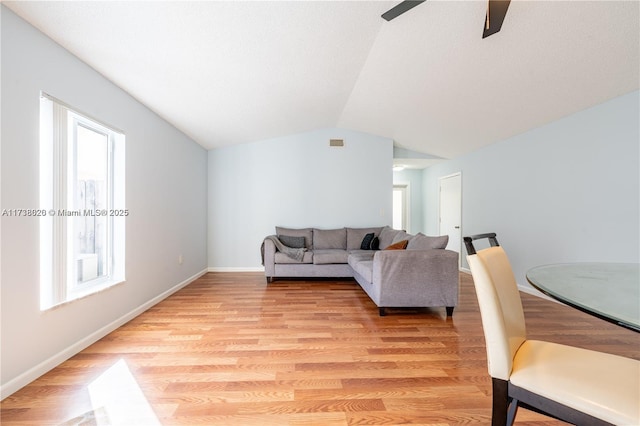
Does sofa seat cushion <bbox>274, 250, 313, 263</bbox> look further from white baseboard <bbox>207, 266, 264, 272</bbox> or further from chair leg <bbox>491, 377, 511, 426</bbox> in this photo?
chair leg <bbox>491, 377, 511, 426</bbox>

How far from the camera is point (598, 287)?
46.3 inches

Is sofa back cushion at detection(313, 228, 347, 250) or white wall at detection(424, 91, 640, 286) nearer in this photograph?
white wall at detection(424, 91, 640, 286)

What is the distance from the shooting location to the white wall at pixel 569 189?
2.67 metres

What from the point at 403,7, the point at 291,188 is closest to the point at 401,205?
the point at 291,188

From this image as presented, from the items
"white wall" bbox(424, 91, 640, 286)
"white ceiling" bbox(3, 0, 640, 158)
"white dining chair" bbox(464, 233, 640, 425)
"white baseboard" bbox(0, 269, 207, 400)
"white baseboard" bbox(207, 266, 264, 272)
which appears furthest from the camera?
"white baseboard" bbox(207, 266, 264, 272)

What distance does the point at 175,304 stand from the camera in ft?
10.8

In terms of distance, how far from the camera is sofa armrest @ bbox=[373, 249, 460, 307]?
9.51 feet

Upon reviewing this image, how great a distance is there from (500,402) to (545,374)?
7.2 inches

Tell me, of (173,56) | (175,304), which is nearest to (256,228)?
(175,304)

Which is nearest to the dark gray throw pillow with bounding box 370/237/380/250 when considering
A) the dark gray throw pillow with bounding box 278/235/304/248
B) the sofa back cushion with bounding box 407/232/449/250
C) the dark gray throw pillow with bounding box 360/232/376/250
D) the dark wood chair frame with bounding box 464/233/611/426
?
the dark gray throw pillow with bounding box 360/232/376/250

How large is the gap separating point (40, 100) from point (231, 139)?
301 cm

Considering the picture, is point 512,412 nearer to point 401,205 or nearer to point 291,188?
point 291,188

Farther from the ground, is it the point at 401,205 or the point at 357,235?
the point at 401,205

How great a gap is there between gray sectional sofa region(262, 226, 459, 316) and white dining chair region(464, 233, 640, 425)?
68.1 inches
